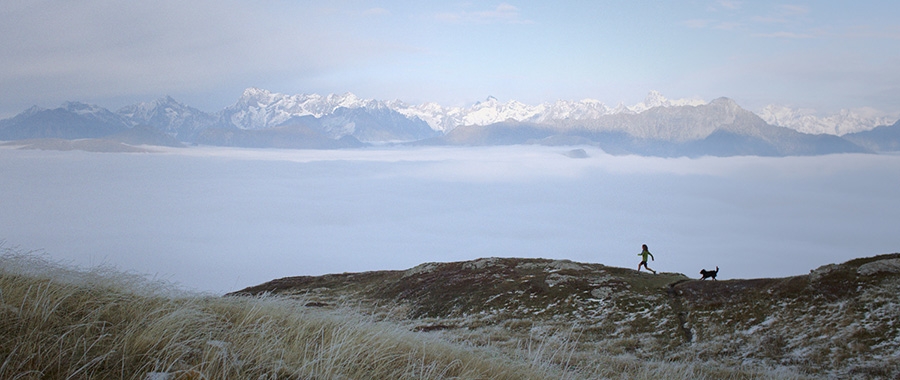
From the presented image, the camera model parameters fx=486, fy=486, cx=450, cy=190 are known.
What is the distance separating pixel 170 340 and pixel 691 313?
101 feet

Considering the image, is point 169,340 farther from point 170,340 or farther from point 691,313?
point 691,313

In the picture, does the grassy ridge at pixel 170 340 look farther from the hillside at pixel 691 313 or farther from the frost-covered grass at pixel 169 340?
the hillside at pixel 691 313

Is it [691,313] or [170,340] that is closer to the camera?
[170,340]

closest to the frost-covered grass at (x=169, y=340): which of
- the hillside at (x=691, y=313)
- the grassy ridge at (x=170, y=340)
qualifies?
the grassy ridge at (x=170, y=340)

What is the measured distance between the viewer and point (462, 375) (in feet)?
18.6

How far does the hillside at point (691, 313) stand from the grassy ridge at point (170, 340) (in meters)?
5.49

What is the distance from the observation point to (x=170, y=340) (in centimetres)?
504

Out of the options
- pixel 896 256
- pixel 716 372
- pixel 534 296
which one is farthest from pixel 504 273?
pixel 716 372

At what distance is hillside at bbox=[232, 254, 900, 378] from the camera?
68.3 feet

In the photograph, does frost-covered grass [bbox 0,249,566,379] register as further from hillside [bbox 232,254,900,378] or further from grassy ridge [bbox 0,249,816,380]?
hillside [bbox 232,254,900,378]

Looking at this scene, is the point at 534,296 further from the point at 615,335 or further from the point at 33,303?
the point at 33,303

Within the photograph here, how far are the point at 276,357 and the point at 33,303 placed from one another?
2566 mm

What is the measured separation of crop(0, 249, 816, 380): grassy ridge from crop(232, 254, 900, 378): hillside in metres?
5.49

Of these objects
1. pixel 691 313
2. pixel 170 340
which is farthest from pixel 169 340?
pixel 691 313
